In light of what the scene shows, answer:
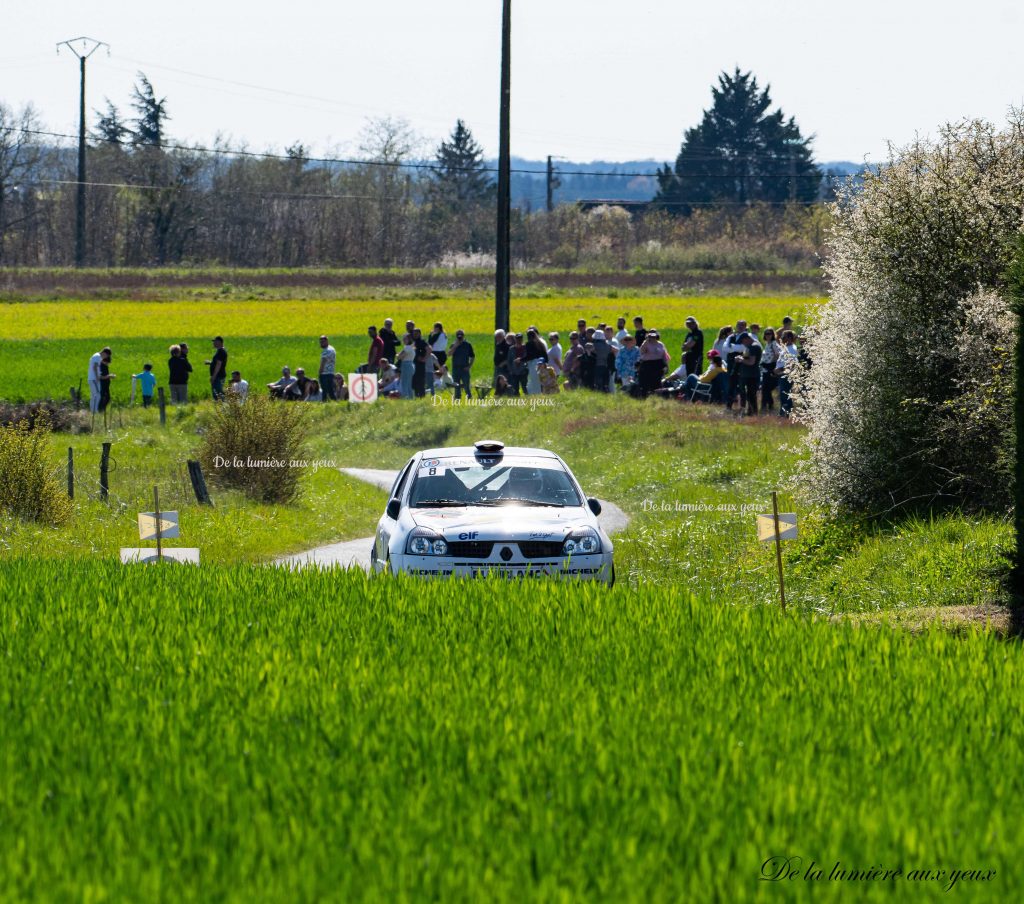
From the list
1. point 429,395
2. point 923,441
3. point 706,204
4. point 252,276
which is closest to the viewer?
point 923,441

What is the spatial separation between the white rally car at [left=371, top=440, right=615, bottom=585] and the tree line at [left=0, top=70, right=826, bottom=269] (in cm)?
7211

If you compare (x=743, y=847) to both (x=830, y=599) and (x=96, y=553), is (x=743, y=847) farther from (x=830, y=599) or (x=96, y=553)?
(x=96, y=553)

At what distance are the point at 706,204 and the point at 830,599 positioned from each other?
92.4 metres

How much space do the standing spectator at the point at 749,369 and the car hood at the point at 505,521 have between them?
16472 mm

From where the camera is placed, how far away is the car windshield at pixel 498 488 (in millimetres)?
13656

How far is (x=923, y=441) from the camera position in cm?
1664

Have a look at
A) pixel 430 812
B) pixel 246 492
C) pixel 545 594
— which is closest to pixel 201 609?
pixel 545 594

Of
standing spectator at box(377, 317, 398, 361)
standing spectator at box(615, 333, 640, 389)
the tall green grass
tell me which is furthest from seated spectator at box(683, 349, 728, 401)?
the tall green grass

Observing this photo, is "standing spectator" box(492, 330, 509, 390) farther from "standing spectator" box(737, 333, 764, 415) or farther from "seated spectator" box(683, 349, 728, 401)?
"standing spectator" box(737, 333, 764, 415)

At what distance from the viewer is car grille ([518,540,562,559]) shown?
502 inches

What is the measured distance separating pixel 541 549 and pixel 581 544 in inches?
13.3

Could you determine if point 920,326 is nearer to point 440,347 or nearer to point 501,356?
point 501,356

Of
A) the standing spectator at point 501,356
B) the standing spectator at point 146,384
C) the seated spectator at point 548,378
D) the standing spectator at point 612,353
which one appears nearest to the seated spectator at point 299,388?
the standing spectator at point 146,384

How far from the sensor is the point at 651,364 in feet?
103
